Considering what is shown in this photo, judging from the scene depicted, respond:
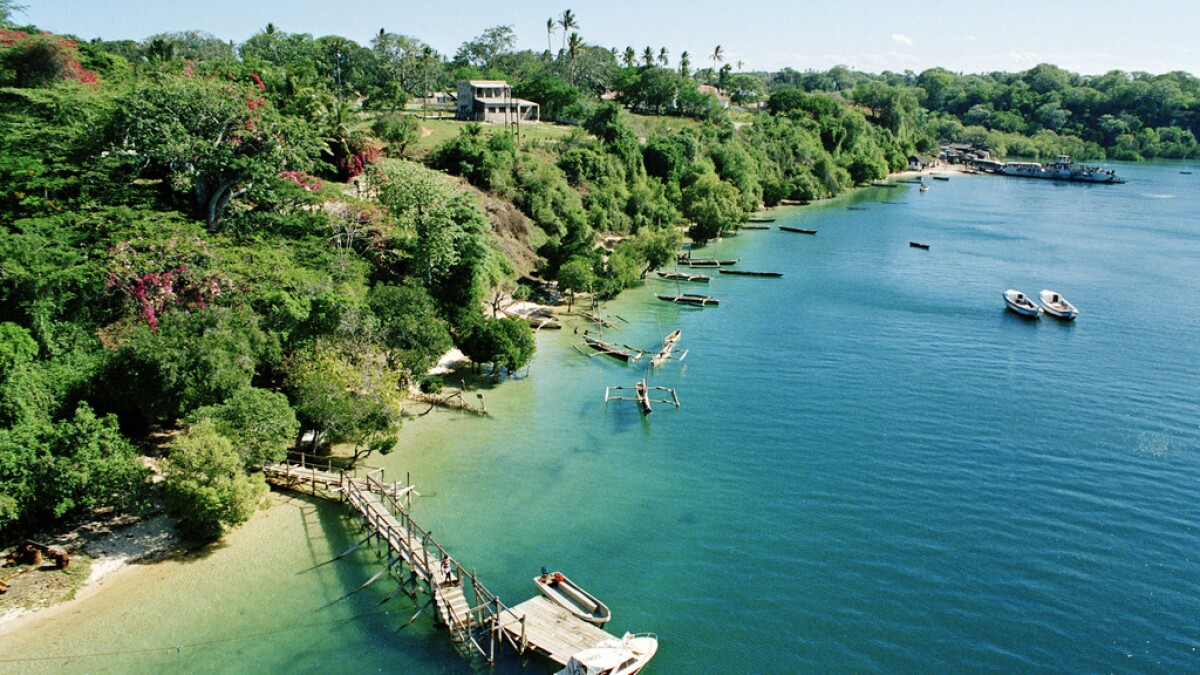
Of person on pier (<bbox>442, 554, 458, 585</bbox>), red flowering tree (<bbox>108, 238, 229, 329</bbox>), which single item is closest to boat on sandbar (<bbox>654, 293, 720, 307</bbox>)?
red flowering tree (<bbox>108, 238, 229, 329</bbox>)

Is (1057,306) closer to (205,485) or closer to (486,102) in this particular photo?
(205,485)

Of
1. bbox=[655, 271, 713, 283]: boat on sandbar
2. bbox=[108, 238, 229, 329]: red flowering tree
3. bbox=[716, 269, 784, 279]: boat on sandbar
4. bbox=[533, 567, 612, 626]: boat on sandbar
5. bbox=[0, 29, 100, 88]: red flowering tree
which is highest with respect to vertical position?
bbox=[0, 29, 100, 88]: red flowering tree

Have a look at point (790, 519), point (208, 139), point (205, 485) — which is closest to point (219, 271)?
point (208, 139)

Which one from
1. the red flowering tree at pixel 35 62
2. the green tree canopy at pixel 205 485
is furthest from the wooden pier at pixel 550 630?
the red flowering tree at pixel 35 62

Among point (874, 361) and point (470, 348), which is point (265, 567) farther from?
point (874, 361)

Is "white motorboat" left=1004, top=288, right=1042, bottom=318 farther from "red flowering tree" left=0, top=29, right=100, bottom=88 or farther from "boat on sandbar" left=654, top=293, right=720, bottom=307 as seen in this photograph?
"red flowering tree" left=0, top=29, right=100, bottom=88

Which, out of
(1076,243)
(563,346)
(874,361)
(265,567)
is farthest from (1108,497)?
(1076,243)
